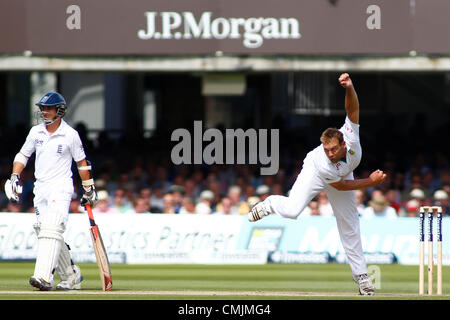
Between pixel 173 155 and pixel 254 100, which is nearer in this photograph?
pixel 173 155

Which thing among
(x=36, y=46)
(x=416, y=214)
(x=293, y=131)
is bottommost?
(x=416, y=214)

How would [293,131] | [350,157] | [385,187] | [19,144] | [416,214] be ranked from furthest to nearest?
[293,131]
[19,144]
[385,187]
[416,214]
[350,157]

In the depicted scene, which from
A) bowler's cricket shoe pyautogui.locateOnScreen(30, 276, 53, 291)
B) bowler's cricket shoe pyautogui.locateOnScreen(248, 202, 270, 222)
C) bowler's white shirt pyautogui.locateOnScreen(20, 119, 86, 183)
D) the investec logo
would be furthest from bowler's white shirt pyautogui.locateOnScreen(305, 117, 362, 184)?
the investec logo

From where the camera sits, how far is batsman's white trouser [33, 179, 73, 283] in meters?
9.19

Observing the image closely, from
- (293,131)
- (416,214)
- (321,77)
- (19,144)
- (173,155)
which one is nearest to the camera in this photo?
(416,214)

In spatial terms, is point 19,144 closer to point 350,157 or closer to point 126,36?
point 126,36

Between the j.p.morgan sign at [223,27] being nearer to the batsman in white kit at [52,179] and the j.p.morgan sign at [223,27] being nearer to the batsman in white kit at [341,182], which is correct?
the batsman in white kit at [52,179]

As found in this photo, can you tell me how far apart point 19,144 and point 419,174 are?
25.3 feet

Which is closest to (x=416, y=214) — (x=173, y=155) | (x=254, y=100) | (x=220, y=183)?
(x=220, y=183)

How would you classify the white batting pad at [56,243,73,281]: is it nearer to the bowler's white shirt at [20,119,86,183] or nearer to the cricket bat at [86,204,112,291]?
the cricket bat at [86,204,112,291]

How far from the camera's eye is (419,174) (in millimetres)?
17812

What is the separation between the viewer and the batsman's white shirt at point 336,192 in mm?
8820

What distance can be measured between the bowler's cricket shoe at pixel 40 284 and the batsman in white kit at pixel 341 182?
1932 mm
